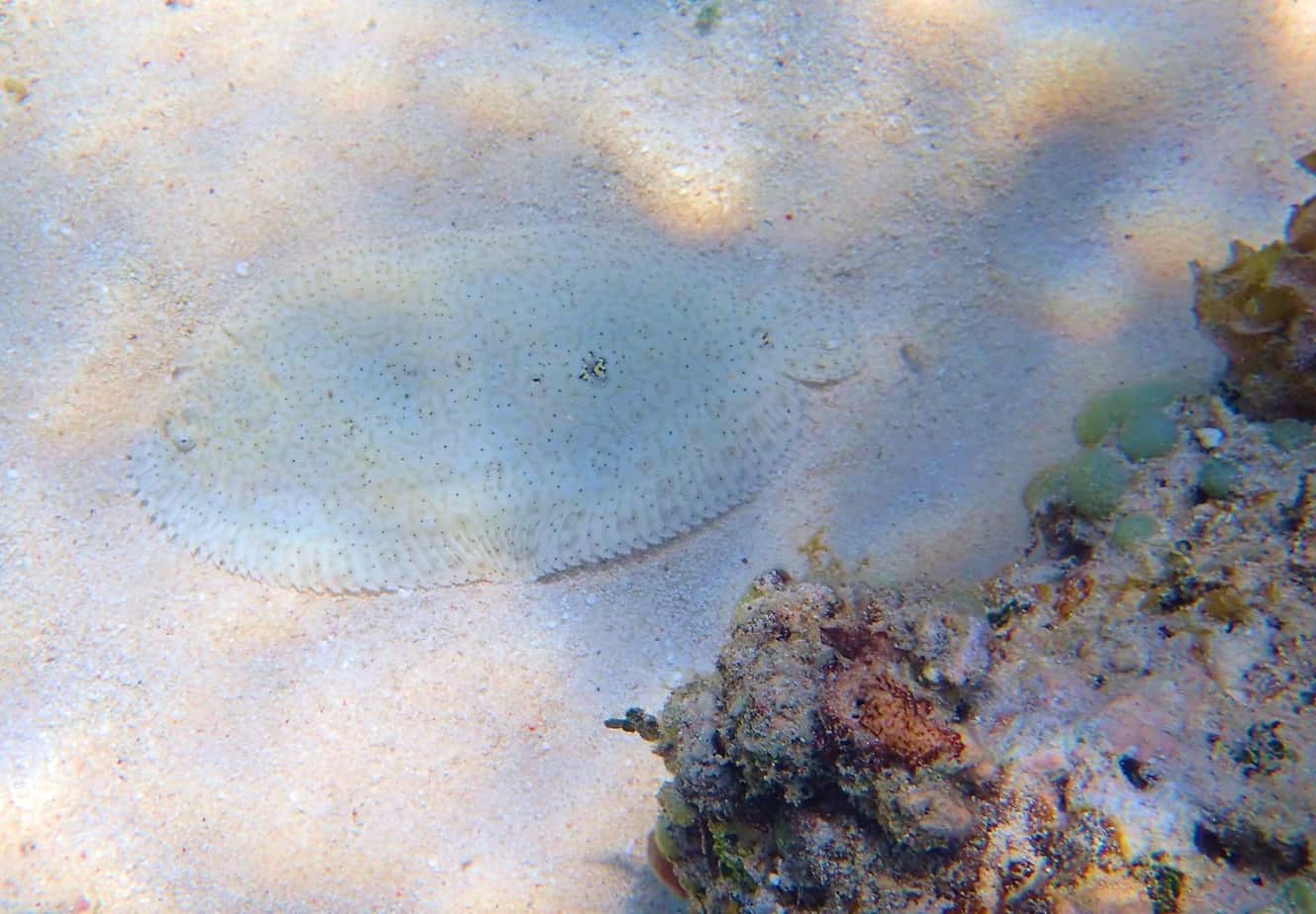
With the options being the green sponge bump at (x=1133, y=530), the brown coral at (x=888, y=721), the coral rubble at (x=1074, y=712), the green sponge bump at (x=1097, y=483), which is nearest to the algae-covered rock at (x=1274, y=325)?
the coral rubble at (x=1074, y=712)

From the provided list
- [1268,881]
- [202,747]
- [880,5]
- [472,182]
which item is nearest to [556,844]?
[202,747]

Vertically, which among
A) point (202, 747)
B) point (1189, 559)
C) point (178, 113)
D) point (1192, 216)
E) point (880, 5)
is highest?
point (880, 5)

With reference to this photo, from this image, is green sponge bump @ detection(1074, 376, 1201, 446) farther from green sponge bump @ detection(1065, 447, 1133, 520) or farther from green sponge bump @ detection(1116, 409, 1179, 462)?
green sponge bump @ detection(1065, 447, 1133, 520)

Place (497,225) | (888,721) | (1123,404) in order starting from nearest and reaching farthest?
(888,721), (1123,404), (497,225)

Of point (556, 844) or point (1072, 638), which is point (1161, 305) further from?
point (556, 844)

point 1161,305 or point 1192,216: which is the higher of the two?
point 1192,216

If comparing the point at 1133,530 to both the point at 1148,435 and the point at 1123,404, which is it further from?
the point at 1123,404

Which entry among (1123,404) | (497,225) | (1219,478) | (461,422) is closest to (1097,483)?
(1219,478)

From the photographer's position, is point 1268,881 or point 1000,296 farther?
point 1000,296
